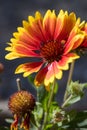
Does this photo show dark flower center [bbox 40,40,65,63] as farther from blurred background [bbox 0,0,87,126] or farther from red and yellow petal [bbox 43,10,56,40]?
blurred background [bbox 0,0,87,126]

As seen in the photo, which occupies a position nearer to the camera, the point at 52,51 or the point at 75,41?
the point at 75,41

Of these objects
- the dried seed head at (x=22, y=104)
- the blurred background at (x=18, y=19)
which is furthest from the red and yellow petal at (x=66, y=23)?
the blurred background at (x=18, y=19)

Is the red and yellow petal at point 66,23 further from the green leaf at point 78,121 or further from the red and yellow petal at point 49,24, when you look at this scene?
the green leaf at point 78,121

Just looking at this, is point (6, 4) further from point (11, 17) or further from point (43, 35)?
point (43, 35)

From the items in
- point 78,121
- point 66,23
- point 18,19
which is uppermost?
point 18,19

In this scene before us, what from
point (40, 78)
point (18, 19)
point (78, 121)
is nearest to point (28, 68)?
point (40, 78)

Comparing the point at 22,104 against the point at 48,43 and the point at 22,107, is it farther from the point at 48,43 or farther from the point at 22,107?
the point at 48,43

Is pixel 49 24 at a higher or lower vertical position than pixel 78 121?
higher
